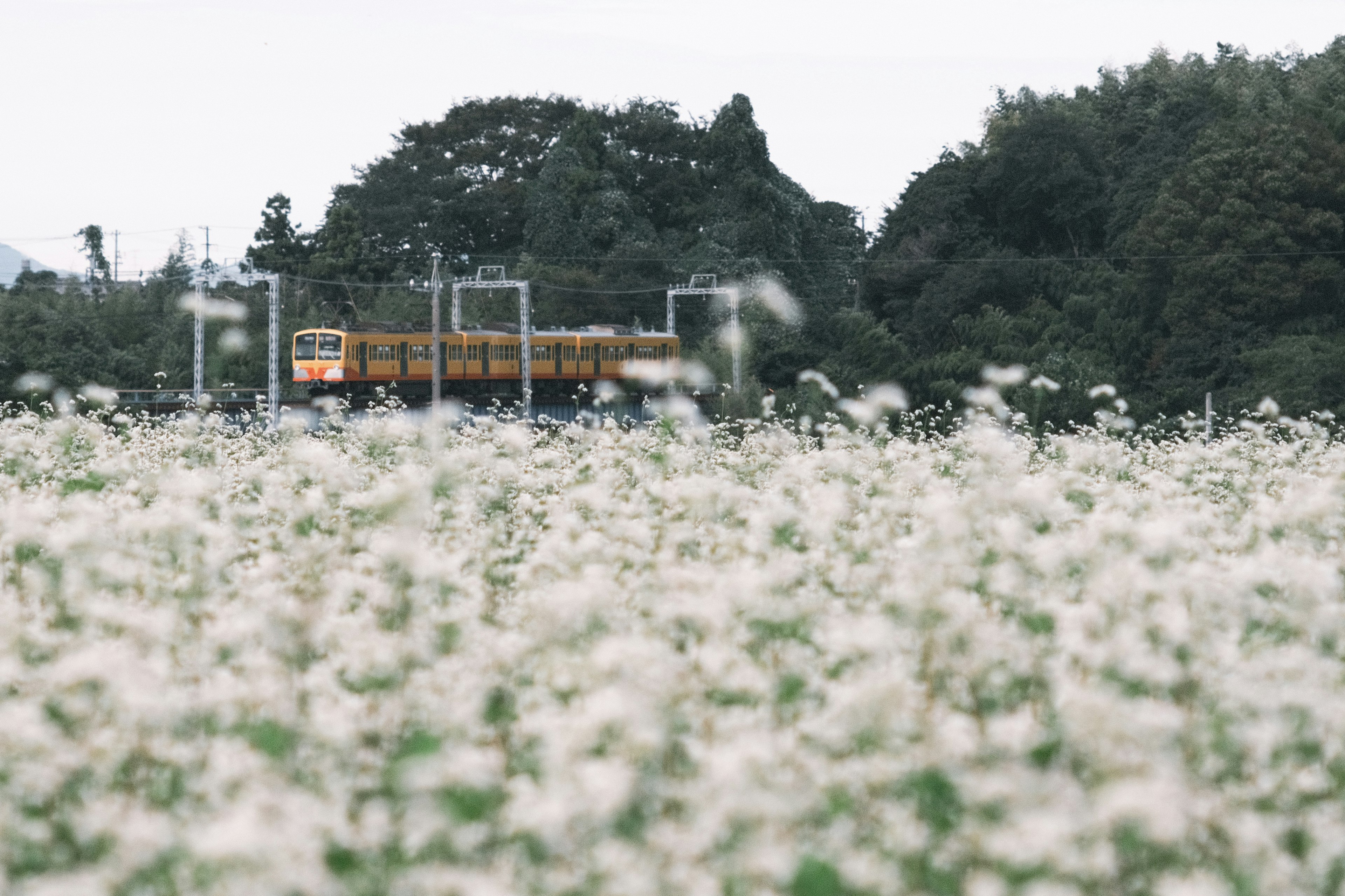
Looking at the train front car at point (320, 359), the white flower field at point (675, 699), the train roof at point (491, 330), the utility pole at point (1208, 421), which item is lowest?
the white flower field at point (675, 699)

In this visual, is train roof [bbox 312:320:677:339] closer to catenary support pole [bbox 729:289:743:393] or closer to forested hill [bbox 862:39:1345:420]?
catenary support pole [bbox 729:289:743:393]

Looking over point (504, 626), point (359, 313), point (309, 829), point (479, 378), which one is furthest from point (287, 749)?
point (359, 313)

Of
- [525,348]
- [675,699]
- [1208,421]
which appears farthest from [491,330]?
[675,699]

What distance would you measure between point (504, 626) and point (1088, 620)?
2200 millimetres

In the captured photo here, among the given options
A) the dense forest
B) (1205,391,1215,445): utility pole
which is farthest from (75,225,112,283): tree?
(1205,391,1215,445): utility pole

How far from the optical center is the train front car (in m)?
33.1

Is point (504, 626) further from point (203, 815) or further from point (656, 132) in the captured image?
point (656, 132)

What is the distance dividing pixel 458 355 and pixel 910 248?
53.2 ft

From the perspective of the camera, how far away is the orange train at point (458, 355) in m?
33.3

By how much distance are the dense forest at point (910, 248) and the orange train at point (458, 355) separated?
3467mm

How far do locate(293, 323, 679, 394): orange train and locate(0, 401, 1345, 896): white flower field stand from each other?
1007 inches

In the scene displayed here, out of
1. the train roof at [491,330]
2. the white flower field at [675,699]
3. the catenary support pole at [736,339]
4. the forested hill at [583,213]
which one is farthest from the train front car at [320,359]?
the white flower field at [675,699]

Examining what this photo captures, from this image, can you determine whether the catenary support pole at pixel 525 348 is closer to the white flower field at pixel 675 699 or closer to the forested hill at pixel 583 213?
the forested hill at pixel 583 213

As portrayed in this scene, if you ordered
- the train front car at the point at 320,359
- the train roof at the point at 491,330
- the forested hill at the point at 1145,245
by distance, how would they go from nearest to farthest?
the train front car at the point at 320,359
the train roof at the point at 491,330
the forested hill at the point at 1145,245
